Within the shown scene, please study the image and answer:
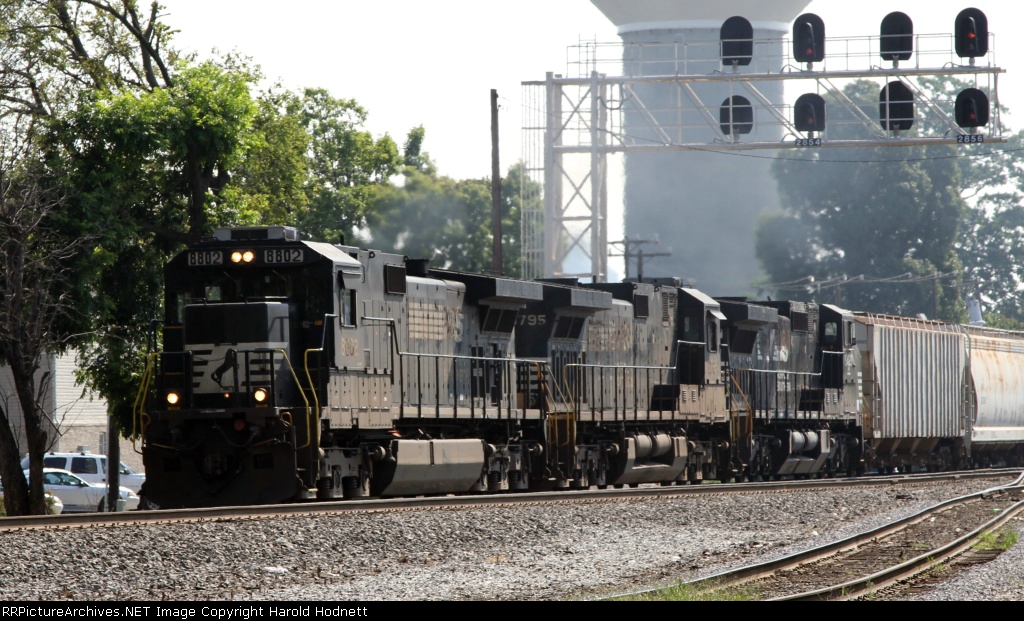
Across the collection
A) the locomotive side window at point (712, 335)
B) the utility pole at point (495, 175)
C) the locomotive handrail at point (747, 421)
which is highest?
the utility pole at point (495, 175)

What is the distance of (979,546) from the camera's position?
1424cm

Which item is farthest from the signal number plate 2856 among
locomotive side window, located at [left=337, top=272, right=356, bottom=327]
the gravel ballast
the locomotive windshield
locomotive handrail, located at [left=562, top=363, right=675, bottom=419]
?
locomotive handrail, located at [left=562, top=363, right=675, bottom=419]

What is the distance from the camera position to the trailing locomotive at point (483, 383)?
16.5 metres

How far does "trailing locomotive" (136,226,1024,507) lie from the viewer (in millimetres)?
16469

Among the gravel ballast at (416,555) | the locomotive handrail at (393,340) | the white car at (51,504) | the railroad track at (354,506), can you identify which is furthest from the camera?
the white car at (51,504)

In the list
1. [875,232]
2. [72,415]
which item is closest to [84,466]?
[72,415]

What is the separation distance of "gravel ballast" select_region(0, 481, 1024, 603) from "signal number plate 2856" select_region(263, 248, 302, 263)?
3481 mm

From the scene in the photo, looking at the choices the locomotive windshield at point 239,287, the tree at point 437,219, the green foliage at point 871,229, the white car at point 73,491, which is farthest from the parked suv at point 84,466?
the green foliage at point 871,229

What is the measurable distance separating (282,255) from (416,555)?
523 centimetres

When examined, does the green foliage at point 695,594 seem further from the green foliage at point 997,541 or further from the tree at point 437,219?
the tree at point 437,219

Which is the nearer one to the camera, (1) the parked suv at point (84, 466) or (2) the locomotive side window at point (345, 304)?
(2) the locomotive side window at point (345, 304)

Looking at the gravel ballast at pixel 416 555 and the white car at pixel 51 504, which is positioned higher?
the gravel ballast at pixel 416 555

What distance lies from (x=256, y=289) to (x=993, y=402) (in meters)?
24.6

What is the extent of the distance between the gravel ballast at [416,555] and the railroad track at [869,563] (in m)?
0.42
